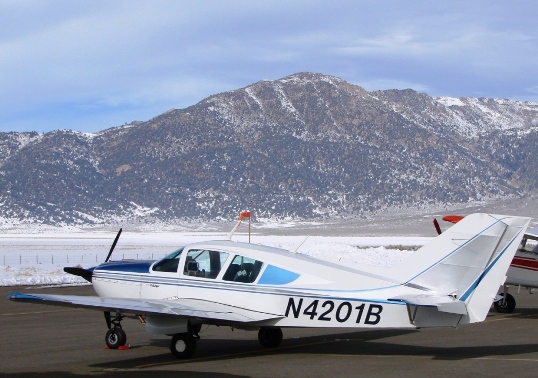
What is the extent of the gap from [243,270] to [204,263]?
28.5 inches

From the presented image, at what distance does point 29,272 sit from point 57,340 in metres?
20.1

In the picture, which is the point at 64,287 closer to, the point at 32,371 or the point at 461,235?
the point at 32,371

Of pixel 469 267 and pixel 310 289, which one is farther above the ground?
pixel 469 267

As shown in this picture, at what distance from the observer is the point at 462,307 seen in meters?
11.3

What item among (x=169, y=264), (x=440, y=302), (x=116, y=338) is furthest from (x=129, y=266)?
(x=440, y=302)

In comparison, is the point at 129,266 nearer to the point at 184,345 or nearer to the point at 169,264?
the point at 169,264

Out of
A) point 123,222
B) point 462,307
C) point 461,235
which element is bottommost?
point 123,222

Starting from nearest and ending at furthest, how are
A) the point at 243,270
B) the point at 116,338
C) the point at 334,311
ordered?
the point at 334,311, the point at 243,270, the point at 116,338

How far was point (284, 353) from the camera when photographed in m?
13.1

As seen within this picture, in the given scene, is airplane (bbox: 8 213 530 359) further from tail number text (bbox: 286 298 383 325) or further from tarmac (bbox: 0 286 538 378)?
tarmac (bbox: 0 286 538 378)

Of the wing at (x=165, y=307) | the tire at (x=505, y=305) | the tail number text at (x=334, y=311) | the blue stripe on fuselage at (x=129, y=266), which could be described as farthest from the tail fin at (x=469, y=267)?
the tire at (x=505, y=305)

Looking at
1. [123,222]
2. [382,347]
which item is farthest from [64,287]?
[123,222]

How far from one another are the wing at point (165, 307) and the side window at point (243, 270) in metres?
0.46

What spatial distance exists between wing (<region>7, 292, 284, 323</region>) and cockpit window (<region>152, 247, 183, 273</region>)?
23.7 inches
